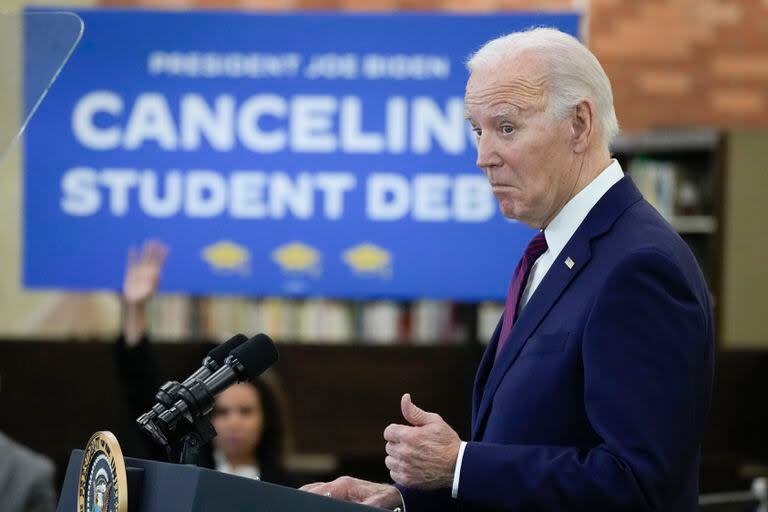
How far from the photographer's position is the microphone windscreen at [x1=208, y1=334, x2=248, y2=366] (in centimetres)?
165

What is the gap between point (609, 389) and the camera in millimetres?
1538

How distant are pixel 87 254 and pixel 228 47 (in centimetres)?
89

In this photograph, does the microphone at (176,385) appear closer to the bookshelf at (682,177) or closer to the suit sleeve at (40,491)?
the suit sleeve at (40,491)

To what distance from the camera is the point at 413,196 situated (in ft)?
14.9

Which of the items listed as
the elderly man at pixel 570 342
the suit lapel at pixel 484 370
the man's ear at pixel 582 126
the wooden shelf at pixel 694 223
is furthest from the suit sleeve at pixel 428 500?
the wooden shelf at pixel 694 223

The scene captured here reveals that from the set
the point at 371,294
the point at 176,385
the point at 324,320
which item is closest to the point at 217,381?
the point at 176,385

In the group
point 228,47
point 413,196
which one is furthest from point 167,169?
point 413,196

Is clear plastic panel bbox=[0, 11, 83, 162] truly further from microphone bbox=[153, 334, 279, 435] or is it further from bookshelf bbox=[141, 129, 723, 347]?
bookshelf bbox=[141, 129, 723, 347]

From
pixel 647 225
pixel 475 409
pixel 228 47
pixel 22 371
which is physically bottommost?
pixel 22 371

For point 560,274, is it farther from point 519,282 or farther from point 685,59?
point 685,59

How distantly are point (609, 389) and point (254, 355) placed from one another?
0.45 metres

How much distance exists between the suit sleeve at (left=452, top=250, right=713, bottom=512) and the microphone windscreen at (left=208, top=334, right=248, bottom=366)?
0.34 m

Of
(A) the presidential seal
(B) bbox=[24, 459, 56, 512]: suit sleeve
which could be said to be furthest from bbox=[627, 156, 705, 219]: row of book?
(A) the presidential seal

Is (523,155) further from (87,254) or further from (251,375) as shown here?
(87,254)
